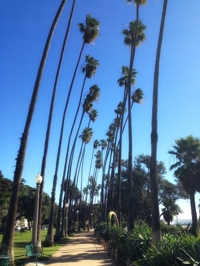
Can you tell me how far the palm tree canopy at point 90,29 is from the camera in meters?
26.6

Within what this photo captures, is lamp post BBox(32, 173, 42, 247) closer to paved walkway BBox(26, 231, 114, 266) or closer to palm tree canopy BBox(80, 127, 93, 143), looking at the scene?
paved walkway BBox(26, 231, 114, 266)

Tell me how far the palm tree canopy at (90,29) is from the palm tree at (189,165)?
45.3 ft

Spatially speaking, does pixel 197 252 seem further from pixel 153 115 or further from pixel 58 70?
pixel 58 70

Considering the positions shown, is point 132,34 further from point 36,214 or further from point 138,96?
point 36,214

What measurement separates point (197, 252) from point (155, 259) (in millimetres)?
1266

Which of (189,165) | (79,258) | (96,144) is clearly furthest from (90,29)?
(96,144)

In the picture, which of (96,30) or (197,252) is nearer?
(197,252)

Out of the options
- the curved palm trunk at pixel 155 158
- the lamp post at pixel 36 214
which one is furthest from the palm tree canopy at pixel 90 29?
the lamp post at pixel 36 214

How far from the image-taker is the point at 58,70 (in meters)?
21.2

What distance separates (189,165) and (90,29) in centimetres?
1687

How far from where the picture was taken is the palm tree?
26.1 m

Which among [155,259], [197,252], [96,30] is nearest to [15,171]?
[155,259]

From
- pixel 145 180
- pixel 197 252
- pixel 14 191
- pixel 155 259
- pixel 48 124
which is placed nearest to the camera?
pixel 197 252

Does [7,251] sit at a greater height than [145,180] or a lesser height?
lesser
